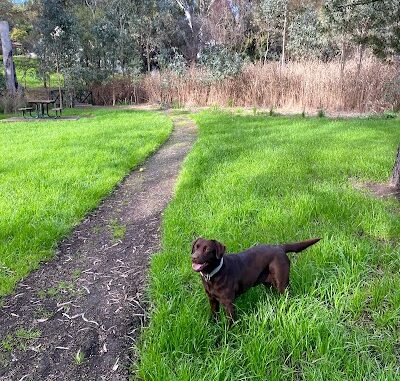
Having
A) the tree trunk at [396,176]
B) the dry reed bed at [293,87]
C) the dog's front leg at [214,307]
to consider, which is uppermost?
the dry reed bed at [293,87]

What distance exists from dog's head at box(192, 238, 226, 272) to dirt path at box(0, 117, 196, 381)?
0.70 meters

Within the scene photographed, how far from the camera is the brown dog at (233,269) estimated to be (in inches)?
84.9

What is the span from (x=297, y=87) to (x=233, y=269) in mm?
12953

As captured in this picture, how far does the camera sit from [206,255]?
212 cm

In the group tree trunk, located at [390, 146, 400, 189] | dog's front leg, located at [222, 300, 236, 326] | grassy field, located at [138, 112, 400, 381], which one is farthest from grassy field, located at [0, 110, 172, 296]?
tree trunk, located at [390, 146, 400, 189]

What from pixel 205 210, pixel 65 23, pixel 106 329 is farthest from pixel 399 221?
pixel 65 23

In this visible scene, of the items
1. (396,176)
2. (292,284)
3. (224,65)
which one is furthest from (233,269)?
(224,65)

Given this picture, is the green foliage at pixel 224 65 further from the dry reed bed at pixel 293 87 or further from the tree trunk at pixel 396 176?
the tree trunk at pixel 396 176

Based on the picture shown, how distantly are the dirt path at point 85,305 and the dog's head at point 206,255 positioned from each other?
27.6 inches

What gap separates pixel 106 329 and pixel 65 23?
16533 millimetres

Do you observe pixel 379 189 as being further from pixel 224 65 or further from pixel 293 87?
pixel 224 65

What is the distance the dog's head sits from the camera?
2.12 m

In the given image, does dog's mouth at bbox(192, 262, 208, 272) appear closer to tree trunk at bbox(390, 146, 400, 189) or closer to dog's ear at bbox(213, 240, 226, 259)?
dog's ear at bbox(213, 240, 226, 259)

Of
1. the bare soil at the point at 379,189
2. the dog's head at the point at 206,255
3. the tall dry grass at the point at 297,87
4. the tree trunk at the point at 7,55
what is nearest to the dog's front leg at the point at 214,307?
the dog's head at the point at 206,255
